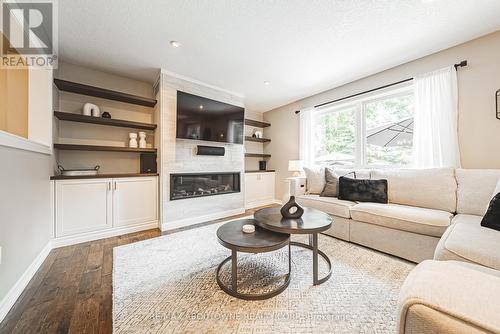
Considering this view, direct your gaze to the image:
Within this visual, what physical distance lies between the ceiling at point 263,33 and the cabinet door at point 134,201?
5.54 feet

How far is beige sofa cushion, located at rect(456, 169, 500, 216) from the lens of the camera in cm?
186

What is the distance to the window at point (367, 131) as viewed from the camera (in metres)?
2.87

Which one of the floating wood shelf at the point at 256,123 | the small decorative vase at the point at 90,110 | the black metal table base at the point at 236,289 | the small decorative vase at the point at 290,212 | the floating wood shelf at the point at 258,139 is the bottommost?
the black metal table base at the point at 236,289

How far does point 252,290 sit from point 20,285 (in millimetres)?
1790

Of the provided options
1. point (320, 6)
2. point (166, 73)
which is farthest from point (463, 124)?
point (166, 73)

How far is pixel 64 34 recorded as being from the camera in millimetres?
2113

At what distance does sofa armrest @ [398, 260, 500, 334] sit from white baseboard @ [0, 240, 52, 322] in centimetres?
221

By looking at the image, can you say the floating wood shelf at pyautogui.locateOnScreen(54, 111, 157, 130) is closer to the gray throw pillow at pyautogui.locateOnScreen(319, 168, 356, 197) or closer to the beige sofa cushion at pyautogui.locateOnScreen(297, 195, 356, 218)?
the beige sofa cushion at pyautogui.locateOnScreen(297, 195, 356, 218)

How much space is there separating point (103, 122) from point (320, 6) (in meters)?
3.03

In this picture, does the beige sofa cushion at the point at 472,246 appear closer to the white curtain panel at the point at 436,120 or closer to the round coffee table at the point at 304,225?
the round coffee table at the point at 304,225

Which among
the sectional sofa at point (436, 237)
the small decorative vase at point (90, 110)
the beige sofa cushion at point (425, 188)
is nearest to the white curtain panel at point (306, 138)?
the sectional sofa at point (436, 237)

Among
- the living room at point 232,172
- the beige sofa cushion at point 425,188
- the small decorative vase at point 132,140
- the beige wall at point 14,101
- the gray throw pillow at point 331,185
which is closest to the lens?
the living room at point 232,172

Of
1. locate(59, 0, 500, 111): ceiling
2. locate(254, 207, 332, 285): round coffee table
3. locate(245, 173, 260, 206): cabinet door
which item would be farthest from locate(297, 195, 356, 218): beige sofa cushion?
locate(59, 0, 500, 111): ceiling

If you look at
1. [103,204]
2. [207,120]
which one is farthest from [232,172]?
[103,204]
